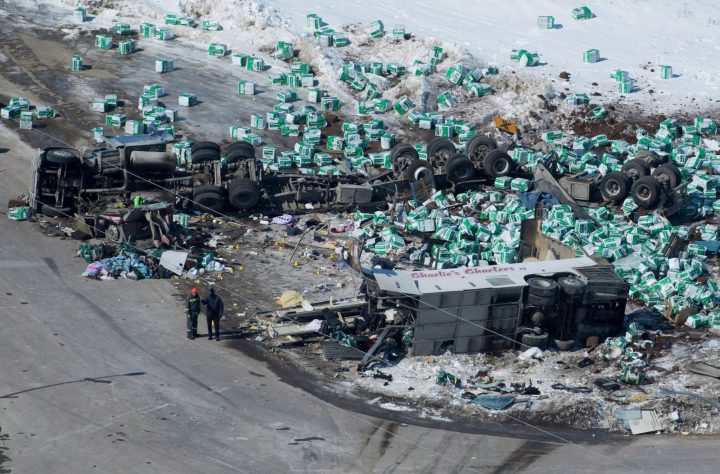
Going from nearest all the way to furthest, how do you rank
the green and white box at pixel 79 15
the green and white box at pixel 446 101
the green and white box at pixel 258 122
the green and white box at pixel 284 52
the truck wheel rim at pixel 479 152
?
the truck wheel rim at pixel 479 152
the green and white box at pixel 258 122
the green and white box at pixel 446 101
the green and white box at pixel 284 52
the green and white box at pixel 79 15

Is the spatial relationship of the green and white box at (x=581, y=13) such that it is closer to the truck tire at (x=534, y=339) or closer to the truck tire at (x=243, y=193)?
the truck tire at (x=243, y=193)

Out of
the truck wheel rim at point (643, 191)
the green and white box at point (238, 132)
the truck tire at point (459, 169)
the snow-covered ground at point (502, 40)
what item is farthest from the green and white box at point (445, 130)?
the truck wheel rim at point (643, 191)

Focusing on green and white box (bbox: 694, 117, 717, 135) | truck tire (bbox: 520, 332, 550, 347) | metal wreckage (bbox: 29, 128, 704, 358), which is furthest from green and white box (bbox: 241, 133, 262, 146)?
truck tire (bbox: 520, 332, 550, 347)

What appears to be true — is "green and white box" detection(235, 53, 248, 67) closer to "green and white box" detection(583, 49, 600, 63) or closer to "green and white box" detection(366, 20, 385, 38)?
"green and white box" detection(366, 20, 385, 38)

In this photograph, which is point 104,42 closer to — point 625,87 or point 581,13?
point 581,13

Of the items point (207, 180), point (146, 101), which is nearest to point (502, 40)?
point (146, 101)

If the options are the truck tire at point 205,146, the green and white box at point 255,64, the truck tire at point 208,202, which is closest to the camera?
the truck tire at point 208,202

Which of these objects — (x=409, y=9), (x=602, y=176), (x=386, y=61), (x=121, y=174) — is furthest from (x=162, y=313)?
(x=409, y=9)
